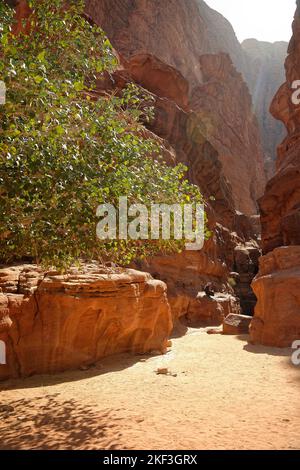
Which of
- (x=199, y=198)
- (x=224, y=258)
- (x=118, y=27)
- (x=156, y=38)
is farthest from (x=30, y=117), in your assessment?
(x=156, y=38)

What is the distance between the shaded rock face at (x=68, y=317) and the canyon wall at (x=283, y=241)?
5521 millimetres

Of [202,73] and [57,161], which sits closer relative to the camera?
[57,161]

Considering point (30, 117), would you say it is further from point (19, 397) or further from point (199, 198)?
point (19, 397)

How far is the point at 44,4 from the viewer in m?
10.1

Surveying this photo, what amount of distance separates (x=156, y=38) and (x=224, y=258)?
41449 millimetres

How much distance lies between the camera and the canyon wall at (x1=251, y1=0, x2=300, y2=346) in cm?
1623

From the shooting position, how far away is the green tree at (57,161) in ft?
22.3

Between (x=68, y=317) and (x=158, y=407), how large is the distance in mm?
5245

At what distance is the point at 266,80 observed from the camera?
108812 millimetres

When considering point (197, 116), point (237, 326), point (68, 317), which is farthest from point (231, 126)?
point (68, 317)

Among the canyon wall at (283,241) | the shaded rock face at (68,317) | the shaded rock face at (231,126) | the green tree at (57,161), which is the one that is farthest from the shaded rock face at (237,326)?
the shaded rock face at (231,126)

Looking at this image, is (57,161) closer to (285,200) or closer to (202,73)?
(285,200)

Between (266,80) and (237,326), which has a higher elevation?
(266,80)

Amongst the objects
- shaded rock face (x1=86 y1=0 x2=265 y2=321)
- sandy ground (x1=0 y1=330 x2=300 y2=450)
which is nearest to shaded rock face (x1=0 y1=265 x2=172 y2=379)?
sandy ground (x1=0 y1=330 x2=300 y2=450)
